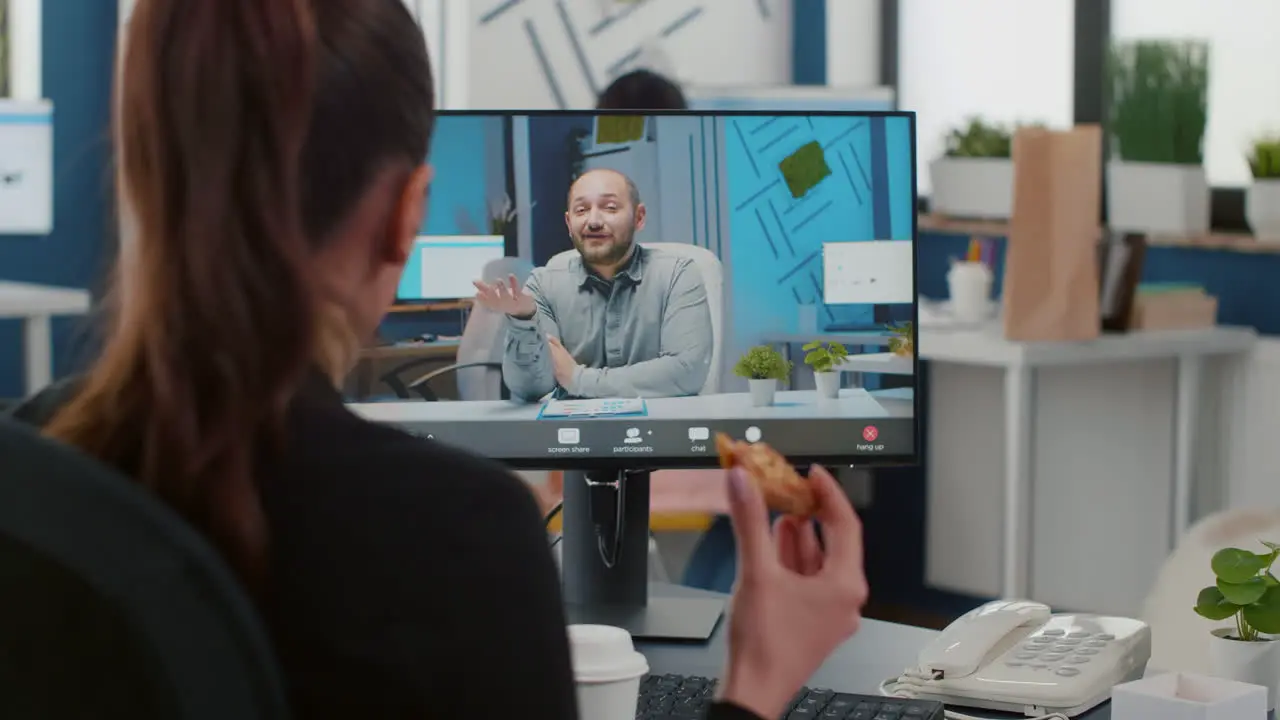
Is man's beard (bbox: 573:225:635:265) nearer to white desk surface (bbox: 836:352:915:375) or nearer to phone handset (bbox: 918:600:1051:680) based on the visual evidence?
white desk surface (bbox: 836:352:915:375)

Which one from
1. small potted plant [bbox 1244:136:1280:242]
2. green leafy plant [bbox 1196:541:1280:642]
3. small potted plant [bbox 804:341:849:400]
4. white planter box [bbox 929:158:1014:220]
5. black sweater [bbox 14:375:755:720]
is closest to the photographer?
black sweater [bbox 14:375:755:720]

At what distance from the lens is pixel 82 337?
2.75 ft

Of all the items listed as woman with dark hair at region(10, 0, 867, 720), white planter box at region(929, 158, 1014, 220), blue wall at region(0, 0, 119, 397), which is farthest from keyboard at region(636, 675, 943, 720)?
blue wall at region(0, 0, 119, 397)

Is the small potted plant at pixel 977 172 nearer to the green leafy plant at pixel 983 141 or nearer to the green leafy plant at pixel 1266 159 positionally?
the green leafy plant at pixel 983 141

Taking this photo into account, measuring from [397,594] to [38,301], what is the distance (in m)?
3.19

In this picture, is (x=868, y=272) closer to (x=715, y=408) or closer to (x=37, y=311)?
(x=715, y=408)

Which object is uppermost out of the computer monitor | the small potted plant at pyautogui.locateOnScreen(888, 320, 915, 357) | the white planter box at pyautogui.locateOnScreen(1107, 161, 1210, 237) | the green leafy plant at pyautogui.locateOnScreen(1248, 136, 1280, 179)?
the computer monitor

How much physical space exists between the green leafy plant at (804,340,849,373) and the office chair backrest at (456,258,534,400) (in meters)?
0.25

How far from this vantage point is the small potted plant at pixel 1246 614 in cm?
120

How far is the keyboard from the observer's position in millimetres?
1162

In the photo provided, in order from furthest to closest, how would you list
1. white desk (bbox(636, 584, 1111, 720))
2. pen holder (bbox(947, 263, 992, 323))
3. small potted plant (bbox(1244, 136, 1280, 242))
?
pen holder (bbox(947, 263, 992, 323)) → small potted plant (bbox(1244, 136, 1280, 242)) → white desk (bbox(636, 584, 1111, 720))

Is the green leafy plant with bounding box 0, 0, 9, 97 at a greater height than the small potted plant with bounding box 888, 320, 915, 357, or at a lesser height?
greater

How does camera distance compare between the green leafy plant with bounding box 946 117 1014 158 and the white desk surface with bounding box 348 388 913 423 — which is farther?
the green leafy plant with bounding box 946 117 1014 158

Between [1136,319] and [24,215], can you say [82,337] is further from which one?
[24,215]
